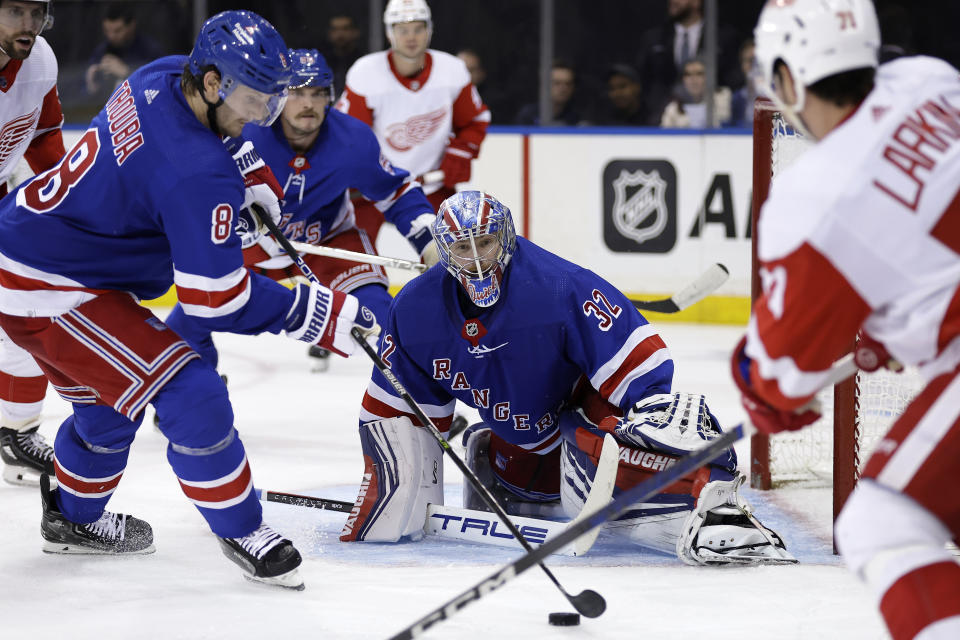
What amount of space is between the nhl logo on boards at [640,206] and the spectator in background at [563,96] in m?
0.51

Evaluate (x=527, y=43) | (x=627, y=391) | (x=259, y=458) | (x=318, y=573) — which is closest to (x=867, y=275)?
(x=627, y=391)

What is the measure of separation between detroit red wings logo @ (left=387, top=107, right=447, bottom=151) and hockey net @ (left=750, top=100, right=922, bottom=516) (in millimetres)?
2018

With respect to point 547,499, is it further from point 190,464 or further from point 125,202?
point 125,202

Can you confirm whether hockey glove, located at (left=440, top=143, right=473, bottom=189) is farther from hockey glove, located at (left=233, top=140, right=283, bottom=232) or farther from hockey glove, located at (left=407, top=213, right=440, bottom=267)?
hockey glove, located at (left=233, top=140, right=283, bottom=232)

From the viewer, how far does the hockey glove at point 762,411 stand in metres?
1.76

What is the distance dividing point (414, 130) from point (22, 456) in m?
2.48

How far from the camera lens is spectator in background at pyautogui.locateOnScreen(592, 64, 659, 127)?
6559 millimetres

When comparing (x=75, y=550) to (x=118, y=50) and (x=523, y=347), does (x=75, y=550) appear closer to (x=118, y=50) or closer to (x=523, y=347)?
(x=523, y=347)

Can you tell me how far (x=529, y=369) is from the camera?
2.93 m

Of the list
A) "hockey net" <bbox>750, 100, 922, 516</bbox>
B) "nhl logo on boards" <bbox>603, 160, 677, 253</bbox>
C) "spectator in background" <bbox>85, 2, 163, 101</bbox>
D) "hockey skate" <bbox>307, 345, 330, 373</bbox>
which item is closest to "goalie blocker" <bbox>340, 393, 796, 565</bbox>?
"hockey net" <bbox>750, 100, 922, 516</bbox>

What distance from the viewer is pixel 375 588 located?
267cm

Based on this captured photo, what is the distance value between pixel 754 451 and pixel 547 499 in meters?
0.63

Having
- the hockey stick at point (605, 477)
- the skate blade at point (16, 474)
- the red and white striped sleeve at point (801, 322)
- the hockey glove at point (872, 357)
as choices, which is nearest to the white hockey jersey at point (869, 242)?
the red and white striped sleeve at point (801, 322)

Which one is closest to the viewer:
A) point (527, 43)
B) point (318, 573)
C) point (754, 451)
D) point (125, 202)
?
point (125, 202)
